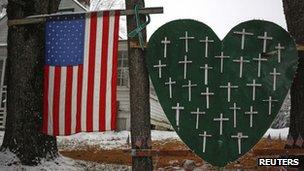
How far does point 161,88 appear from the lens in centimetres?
450

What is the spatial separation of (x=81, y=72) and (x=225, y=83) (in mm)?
1862

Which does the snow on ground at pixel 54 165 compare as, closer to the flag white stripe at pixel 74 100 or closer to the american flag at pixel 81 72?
the american flag at pixel 81 72

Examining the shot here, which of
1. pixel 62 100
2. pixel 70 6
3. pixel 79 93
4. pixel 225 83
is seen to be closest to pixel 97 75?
pixel 79 93

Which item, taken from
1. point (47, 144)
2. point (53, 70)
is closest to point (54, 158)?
point (47, 144)

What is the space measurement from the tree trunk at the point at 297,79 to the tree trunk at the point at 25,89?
405cm

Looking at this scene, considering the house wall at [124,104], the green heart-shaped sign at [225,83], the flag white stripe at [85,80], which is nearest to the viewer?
the green heart-shaped sign at [225,83]

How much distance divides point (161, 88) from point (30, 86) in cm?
304

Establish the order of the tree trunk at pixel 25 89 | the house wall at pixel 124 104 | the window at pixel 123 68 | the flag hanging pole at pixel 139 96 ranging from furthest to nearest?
A: the window at pixel 123 68 → the house wall at pixel 124 104 → the tree trunk at pixel 25 89 → the flag hanging pole at pixel 139 96

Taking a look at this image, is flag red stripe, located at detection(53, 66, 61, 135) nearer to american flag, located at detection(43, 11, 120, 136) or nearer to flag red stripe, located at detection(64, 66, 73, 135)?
american flag, located at detection(43, 11, 120, 136)

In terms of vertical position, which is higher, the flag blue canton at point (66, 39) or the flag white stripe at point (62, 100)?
the flag blue canton at point (66, 39)

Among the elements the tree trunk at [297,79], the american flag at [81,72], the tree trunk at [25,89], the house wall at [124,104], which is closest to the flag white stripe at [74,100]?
the american flag at [81,72]

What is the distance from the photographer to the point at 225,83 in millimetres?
4449

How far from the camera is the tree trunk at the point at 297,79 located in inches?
202

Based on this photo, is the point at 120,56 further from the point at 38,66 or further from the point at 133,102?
the point at 133,102
